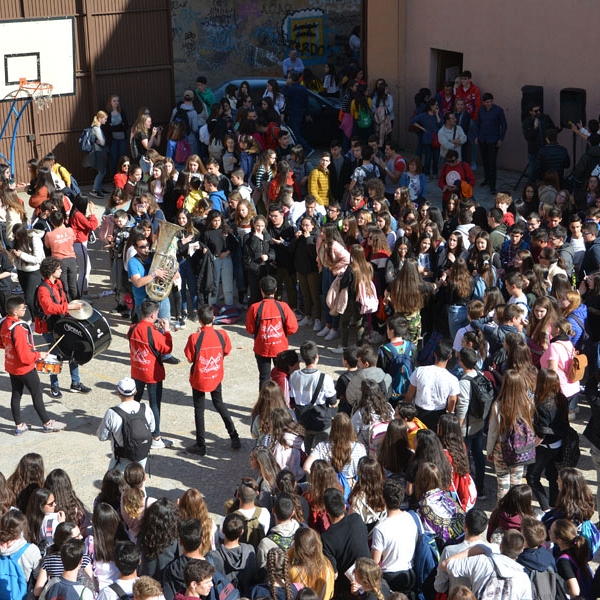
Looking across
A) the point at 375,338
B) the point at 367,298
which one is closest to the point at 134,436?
the point at 367,298

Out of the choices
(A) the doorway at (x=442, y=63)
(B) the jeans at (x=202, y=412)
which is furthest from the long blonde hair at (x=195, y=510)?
(A) the doorway at (x=442, y=63)

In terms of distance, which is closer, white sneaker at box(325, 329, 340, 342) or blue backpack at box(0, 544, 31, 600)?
blue backpack at box(0, 544, 31, 600)

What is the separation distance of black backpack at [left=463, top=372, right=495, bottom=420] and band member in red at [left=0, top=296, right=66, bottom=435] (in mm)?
4315

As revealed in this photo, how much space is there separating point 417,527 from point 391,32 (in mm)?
16798

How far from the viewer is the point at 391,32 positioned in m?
22.1

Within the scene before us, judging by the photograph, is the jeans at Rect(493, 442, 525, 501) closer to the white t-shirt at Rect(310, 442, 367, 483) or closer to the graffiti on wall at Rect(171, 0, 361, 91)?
the white t-shirt at Rect(310, 442, 367, 483)

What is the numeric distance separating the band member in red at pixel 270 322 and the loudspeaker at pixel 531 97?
31.4 ft

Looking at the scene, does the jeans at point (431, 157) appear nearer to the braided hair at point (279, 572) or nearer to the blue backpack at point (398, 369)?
the blue backpack at point (398, 369)

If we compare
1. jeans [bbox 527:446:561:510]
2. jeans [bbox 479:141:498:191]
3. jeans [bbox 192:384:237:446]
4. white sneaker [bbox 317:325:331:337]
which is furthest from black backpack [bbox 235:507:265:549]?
jeans [bbox 479:141:498:191]

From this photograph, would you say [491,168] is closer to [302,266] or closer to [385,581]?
[302,266]

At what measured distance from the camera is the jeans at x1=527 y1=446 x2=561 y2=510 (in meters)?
8.72

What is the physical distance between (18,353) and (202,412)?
6.24 feet

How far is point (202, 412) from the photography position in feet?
33.2

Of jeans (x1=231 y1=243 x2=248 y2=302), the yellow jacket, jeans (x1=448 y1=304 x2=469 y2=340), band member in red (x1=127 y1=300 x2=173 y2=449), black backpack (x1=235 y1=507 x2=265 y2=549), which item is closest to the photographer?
black backpack (x1=235 y1=507 x2=265 y2=549)
